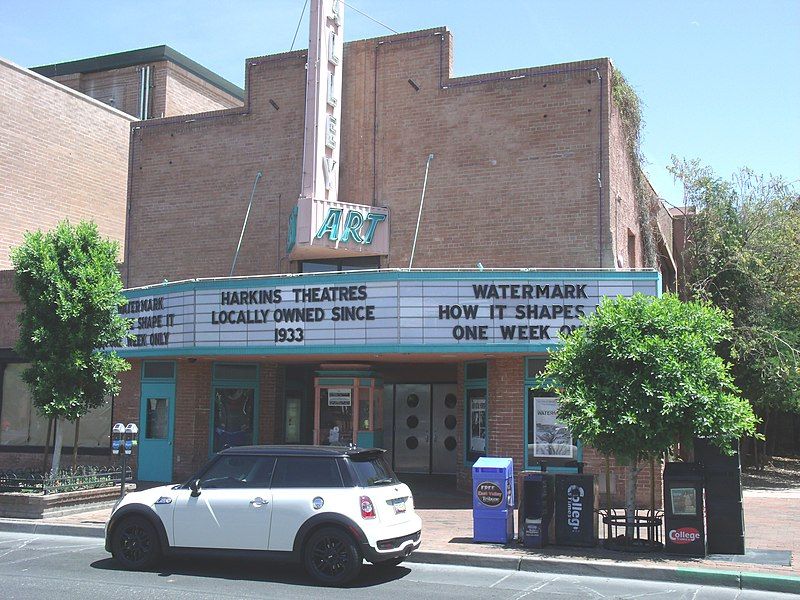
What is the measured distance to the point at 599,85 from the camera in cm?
1817

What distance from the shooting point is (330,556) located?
1016cm

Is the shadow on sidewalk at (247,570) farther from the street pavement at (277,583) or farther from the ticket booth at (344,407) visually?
the ticket booth at (344,407)

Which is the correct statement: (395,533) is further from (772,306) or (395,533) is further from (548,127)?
(772,306)

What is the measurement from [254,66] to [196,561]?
45.4 feet

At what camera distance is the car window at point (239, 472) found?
10.7m

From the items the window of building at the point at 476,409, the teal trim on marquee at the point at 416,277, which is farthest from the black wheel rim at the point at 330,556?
the window of building at the point at 476,409

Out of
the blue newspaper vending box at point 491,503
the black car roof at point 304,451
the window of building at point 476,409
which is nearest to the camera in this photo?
the black car roof at point 304,451

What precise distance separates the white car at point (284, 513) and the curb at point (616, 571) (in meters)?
0.91

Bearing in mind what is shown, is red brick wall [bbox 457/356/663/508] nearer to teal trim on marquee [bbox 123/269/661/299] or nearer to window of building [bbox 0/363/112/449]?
teal trim on marquee [bbox 123/269/661/299]

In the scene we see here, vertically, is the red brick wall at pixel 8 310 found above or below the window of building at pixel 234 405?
above

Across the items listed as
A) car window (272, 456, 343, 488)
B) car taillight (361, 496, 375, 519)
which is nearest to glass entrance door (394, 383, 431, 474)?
car window (272, 456, 343, 488)

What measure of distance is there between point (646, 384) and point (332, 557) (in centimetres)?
478

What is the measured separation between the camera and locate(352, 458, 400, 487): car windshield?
10461 mm

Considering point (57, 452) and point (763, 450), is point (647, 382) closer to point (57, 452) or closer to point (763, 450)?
point (57, 452)
